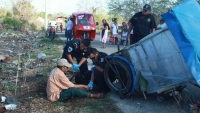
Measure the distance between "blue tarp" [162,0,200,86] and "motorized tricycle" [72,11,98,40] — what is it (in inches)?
462

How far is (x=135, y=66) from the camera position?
17.1ft

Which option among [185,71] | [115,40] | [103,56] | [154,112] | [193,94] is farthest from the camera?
[115,40]

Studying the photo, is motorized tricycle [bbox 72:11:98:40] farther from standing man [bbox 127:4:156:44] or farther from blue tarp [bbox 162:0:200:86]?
blue tarp [bbox 162:0:200:86]

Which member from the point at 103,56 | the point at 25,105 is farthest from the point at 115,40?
the point at 25,105

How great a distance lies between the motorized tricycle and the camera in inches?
646

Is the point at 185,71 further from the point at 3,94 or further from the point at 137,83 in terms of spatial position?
the point at 3,94

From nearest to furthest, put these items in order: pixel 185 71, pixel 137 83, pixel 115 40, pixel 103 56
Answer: pixel 185 71, pixel 137 83, pixel 103 56, pixel 115 40

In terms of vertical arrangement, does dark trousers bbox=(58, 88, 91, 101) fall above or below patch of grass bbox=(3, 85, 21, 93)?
above

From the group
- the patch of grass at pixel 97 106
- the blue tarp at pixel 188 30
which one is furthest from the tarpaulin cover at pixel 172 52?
the patch of grass at pixel 97 106

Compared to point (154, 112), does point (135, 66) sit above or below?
above

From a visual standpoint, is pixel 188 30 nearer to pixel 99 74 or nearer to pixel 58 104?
pixel 99 74

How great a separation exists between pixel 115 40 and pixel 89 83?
1070cm

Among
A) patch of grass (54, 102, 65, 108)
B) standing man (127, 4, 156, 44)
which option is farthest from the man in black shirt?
standing man (127, 4, 156, 44)

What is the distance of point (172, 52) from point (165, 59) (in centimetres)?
19
